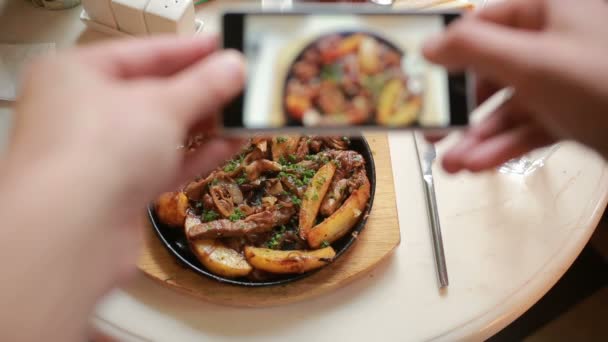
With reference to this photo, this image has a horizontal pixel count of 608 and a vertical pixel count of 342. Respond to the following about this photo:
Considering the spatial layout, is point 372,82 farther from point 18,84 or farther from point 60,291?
point 18,84

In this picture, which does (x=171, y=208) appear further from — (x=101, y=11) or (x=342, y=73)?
(x=101, y=11)

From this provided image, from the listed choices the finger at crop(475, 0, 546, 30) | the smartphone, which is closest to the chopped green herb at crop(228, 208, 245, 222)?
the smartphone

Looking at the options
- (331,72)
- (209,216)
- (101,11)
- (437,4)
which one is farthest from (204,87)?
(437,4)

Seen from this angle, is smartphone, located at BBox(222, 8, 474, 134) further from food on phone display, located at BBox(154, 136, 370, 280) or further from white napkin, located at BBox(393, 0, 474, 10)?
white napkin, located at BBox(393, 0, 474, 10)

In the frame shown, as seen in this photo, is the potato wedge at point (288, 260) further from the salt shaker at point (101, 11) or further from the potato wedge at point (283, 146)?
the salt shaker at point (101, 11)

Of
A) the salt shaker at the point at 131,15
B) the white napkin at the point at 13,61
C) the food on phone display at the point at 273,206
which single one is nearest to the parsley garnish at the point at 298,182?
the food on phone display at the point at 273,206

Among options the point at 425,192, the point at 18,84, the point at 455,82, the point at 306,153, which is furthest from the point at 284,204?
the point at 18,84
